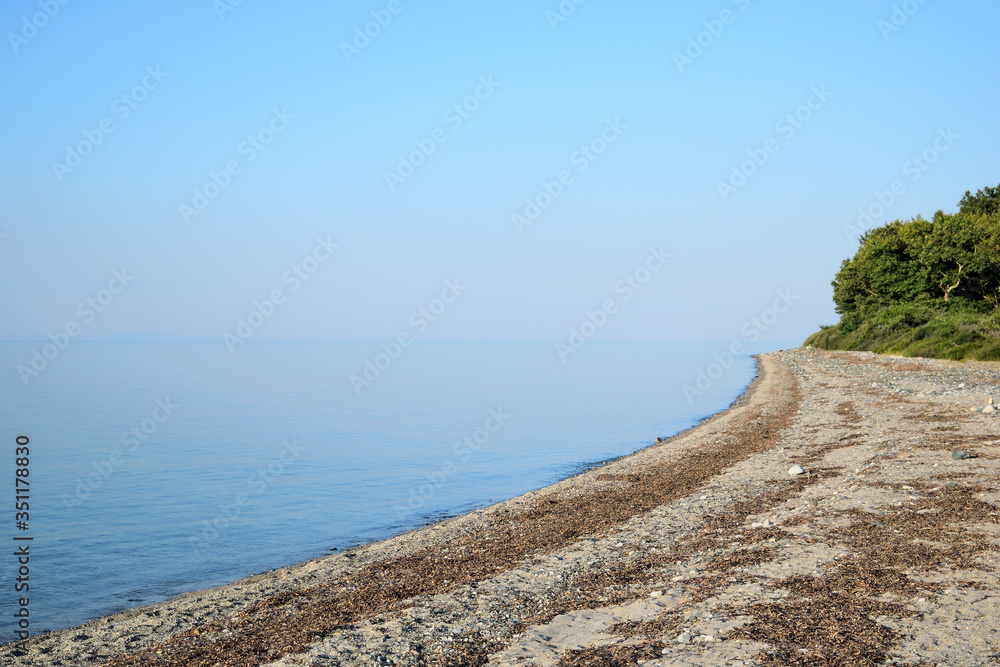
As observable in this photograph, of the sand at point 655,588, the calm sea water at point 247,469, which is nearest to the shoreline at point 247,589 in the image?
the sand at point 655,588

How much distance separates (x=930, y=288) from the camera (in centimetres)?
6412

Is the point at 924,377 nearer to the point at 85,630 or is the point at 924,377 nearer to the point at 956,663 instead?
the point at 956,663

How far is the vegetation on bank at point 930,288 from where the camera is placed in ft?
160

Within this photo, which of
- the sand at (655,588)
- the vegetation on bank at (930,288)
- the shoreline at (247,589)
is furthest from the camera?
the vegetation on bank at (930,288)

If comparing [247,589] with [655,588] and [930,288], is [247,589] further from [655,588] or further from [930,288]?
[930,288]

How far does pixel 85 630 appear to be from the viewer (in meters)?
8.89

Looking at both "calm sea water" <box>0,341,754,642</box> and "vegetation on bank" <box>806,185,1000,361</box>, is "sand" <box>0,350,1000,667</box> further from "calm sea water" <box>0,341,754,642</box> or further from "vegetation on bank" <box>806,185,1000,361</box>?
"vegetation on bank" <box>806,185,1000,361</box>

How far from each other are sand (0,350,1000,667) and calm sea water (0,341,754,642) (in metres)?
2.48

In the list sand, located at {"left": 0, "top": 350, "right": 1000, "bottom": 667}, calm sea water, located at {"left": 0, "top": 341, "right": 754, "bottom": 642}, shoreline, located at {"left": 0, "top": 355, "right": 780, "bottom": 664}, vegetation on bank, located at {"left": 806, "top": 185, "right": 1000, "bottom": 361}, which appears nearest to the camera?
sand, located at {"left": 0, "top": 350, "right": 1000, "bottom": 667}

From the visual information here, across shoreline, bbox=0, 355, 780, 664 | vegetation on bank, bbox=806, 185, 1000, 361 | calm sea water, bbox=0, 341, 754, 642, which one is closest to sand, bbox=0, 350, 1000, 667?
shoreline, bbox=0, 355, 780, 664

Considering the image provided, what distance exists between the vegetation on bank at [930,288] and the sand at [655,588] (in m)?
36.5

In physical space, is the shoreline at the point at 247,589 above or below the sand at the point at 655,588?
above

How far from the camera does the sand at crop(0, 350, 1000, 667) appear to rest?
632 centimetres

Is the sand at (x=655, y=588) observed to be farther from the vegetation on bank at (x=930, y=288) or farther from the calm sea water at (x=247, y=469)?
the vegetation on bank at (x=930, y=288)
